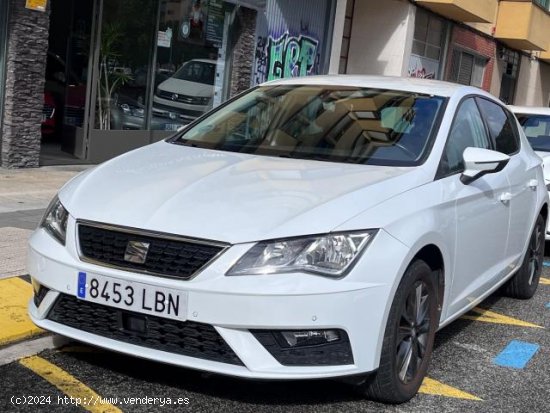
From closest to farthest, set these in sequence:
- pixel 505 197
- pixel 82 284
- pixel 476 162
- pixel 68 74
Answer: pixel 82 284 → pixel 476 162 → pixel 505 197 → pixel 68 74

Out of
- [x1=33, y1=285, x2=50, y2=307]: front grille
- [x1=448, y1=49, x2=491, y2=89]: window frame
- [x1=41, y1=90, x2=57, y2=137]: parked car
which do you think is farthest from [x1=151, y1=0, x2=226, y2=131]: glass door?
[x1=448, y1=49, x2=491, y2=89]: window frame

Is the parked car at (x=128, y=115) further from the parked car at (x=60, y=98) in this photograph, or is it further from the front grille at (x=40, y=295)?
the front grille at (x=40, y=295)

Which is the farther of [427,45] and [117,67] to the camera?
[427,45]

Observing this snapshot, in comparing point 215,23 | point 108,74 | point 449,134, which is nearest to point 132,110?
point 108,74

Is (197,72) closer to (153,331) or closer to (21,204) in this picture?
(21,204)

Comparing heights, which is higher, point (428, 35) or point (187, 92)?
point (428, 35)

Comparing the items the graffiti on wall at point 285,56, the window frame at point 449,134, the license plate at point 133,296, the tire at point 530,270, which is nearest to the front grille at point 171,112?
the graffiti on wall at point 285,56

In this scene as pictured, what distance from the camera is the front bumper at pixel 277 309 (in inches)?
118

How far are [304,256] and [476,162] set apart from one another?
141 cm

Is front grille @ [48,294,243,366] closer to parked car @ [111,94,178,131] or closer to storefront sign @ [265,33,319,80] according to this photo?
parked car @ [111,94,178,131]

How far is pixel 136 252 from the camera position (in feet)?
10.4

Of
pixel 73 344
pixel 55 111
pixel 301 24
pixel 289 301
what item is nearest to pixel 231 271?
pixel 289 301

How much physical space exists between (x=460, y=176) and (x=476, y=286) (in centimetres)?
73

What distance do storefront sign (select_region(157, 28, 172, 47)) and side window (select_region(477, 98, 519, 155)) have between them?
6781 millimetres
